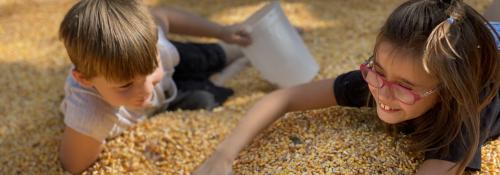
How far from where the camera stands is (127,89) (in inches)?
66.1

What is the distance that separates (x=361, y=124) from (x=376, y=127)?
5 centimetres

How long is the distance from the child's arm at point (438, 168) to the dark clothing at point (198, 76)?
92cm

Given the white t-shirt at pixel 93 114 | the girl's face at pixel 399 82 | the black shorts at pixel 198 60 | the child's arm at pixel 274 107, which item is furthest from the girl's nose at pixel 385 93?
the black shorts at pixel 198 60

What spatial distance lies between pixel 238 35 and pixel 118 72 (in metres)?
0.71

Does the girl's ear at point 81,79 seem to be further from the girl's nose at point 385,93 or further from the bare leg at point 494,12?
the bare leg at point 494,12

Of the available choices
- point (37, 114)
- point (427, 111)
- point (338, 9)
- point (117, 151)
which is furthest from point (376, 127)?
point (338, 9)

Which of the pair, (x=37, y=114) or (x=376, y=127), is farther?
(x=37, y=114)

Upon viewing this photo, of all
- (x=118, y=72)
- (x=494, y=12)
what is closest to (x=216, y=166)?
(x=118, y=72)

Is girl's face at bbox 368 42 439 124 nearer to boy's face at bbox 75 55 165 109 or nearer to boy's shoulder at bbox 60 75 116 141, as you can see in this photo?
boy's face at bbox 75 55 165 109

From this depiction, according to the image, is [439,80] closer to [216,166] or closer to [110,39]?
[216,166]

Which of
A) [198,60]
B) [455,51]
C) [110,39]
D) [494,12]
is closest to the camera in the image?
[455,51]

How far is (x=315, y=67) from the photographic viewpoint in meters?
2.31

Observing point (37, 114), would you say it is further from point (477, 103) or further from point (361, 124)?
point (477, 103)

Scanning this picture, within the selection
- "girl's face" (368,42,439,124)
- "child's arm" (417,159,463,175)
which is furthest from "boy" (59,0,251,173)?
"child's arm" (417,159,463,175)
